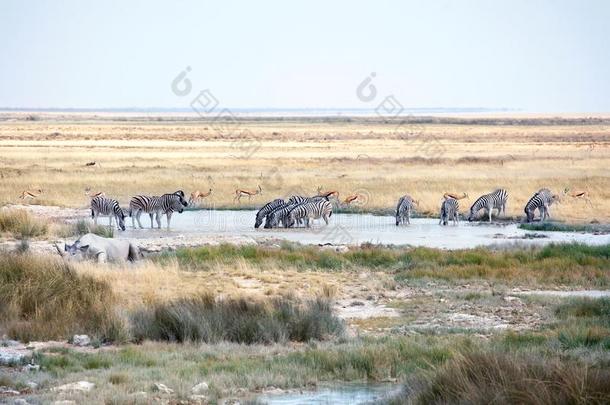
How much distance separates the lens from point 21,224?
890 inches

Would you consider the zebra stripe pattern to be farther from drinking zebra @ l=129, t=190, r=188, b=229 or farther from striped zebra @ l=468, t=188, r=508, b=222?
drinking zebra @ l=129, t=190, r=188, b=229

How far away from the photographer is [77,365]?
33.5 feet

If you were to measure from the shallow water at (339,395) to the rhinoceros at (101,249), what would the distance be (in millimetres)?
8574

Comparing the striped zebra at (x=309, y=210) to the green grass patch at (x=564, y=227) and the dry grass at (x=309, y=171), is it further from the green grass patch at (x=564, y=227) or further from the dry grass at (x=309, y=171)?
the green grass patch at (x=564, y=227)

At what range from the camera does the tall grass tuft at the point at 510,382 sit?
23.8ft

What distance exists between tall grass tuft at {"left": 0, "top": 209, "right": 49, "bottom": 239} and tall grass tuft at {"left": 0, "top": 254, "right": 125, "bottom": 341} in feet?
25.7

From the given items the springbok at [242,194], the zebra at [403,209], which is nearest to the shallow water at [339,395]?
the zebra at [403,209]

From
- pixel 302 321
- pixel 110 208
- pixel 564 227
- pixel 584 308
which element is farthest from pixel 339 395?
pixel 564 227

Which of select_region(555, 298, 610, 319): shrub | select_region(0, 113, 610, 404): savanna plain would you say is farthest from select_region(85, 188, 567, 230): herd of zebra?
select_region(555, 298, 610, 319): shrub

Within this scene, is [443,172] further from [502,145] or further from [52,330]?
[52,330]

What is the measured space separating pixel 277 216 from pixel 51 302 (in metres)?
14.7

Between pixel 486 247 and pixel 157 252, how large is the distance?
22.9 feet

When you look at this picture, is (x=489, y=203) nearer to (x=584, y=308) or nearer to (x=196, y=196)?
(x=196, y=196)

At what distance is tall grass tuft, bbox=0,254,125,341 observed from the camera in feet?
39.9
